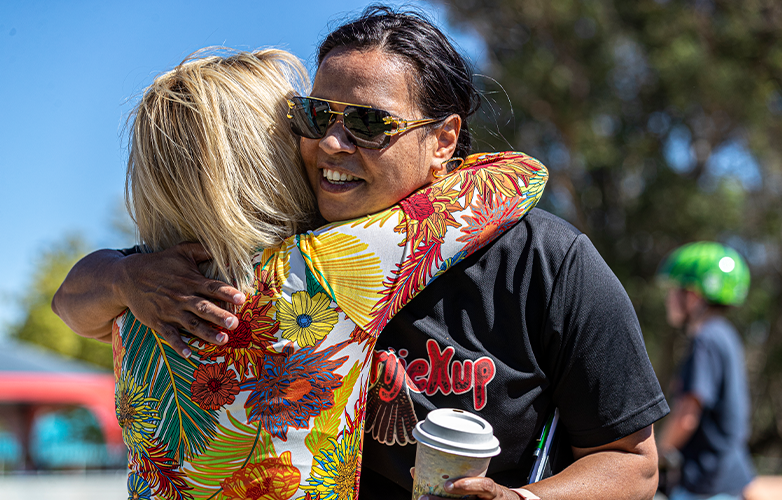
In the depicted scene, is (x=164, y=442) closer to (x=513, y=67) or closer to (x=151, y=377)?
(x=151, y=377)

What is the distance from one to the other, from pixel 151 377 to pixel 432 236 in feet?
→ 2.50

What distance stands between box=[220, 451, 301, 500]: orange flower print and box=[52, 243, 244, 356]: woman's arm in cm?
31

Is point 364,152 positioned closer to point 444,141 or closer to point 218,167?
point 444,141

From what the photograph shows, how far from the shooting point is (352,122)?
1.74 m

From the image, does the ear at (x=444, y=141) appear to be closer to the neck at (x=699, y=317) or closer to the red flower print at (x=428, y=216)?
the red flower print at (x=428, y=216)

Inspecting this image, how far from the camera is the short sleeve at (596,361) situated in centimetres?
157

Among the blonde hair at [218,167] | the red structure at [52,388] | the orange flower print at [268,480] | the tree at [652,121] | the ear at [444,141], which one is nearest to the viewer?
the orange flower print at [268,480]

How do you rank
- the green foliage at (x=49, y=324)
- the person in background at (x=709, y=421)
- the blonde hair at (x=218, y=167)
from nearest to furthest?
the blonde hair at (x=218, y=167) → the person in background at (x=709, y=421) → the green foliage at (x=49, y=324)

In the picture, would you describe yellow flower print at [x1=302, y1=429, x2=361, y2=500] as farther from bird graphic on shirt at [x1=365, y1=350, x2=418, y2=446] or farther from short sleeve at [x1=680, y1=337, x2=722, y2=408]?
short sleeve at [x1=680, y1=337, x2=722, y2=408]

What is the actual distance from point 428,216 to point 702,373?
3.67 m

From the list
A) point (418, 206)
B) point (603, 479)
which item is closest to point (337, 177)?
point (418, 206)

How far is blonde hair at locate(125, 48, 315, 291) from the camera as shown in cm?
159

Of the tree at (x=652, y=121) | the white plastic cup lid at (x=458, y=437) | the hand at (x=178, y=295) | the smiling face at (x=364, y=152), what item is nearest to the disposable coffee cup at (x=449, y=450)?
the white plastic cup lid at (x=458, y=437)

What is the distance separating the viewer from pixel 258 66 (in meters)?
1.87
